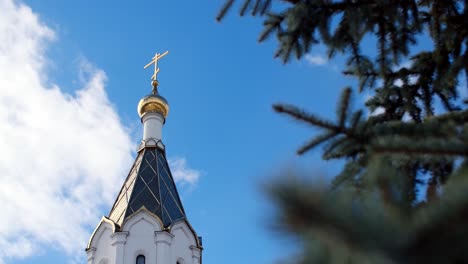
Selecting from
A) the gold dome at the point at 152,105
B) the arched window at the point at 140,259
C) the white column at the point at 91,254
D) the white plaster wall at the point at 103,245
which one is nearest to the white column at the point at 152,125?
the gold dome at the point at 152,105

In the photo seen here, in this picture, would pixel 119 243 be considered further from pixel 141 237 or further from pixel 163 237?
pixel 163 237

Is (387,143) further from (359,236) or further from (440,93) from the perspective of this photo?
(440,93)

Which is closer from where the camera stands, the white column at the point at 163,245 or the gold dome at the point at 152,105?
the white column at the point at 163,245

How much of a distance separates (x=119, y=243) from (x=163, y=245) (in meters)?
1.22

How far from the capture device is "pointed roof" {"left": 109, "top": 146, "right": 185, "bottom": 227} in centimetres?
1656

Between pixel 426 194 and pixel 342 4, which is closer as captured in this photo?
pixel 426 194

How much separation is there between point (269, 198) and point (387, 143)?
2.82 ft

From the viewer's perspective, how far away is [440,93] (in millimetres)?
3938

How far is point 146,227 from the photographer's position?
1605cm

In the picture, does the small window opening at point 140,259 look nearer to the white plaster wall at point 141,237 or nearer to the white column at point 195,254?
the white plaster wall at point 141,237

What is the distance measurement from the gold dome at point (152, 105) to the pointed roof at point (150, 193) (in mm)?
1987

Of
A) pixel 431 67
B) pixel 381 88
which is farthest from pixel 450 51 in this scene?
pixel 381 88

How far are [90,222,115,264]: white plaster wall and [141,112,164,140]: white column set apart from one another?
14.1 feet

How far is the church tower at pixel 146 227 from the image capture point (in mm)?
15688
